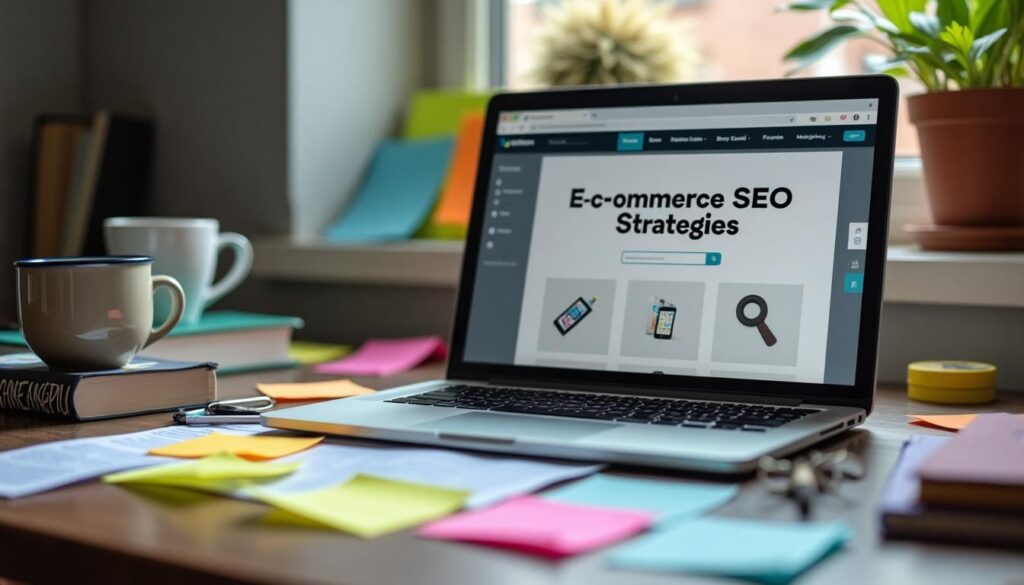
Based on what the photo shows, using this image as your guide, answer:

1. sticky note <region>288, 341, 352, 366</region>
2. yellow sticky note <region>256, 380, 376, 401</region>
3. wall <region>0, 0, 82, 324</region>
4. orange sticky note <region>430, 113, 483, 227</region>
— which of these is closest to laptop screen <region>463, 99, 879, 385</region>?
yellow sticky note <region>256, 380, 376, 401</region>

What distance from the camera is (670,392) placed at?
2.97ft

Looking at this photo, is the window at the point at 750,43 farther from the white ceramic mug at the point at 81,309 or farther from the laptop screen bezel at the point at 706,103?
the white ceramic mug at the point at 81,309

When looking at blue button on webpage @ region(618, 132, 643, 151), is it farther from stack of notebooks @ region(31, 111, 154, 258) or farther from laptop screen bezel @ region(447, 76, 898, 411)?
stack of notebooks @ region(31, 111, 154, 258)

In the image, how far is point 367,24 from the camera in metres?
1.62

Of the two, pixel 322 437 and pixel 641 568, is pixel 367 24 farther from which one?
pixel 641 568

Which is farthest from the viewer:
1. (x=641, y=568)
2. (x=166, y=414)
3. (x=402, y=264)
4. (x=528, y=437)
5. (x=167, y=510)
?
(x=402, y=264)

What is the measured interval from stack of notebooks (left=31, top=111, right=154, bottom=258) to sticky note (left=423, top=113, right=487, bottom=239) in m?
0.45

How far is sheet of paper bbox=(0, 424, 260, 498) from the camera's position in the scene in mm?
659

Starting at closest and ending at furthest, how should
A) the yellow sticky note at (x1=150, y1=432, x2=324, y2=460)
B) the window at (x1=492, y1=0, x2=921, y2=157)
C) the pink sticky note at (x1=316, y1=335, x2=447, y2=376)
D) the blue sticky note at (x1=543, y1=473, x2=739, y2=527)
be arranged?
the blue sticky note at (x1=543, y1=473, x2=739, y2=527), the yellow sticky note at (x1=150, y1=432, x2=324, y2=460), the pink sticky note at (x1=316, y1=335, x2=447, y2=376), the window at (x1=492, y1=0, x2=921, y2=157)

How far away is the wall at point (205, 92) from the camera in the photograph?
5.05 ft

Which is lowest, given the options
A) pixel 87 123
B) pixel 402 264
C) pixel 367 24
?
pixel 402 264

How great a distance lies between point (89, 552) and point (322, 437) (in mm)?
249

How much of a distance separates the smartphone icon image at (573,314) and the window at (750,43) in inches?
23.0

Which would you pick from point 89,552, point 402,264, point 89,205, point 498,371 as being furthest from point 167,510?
point 89,205
